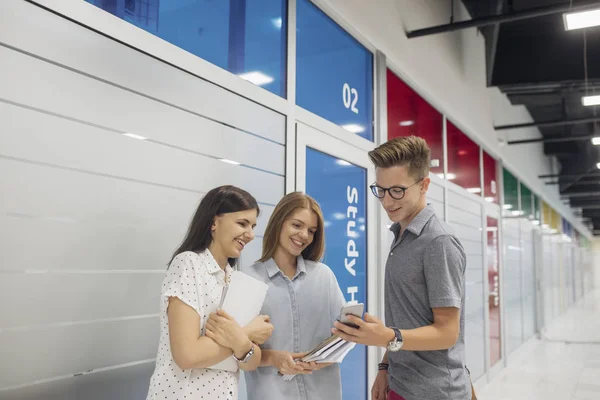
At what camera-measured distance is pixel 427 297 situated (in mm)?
1625

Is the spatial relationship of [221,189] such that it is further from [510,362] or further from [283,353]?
[510,362]

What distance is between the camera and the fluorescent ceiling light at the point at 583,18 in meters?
3.63

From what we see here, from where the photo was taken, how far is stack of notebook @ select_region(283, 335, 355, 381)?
1562mm

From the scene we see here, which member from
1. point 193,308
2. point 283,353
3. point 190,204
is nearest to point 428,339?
point 283,353

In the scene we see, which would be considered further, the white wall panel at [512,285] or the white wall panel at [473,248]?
the white wall panel at [512,285]

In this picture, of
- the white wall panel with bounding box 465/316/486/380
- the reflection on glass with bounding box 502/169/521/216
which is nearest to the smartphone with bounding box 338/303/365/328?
the white wall panel with bounding box 465/316/486/380

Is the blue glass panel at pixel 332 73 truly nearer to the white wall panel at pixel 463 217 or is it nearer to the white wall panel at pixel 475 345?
the white wall panel at pixel 463 217

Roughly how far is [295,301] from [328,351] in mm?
265

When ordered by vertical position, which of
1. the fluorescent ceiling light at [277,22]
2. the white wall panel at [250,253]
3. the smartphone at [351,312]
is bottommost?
the smartphone at [351,312]

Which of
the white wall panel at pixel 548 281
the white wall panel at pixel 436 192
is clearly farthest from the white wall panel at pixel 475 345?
the white wall panel at pixel 548 281

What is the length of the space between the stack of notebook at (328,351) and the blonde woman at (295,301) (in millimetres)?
60

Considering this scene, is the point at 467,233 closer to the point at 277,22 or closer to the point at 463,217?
the point at 463,217

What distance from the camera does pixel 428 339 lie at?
1.53 metres

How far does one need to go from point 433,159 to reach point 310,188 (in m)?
2.53
